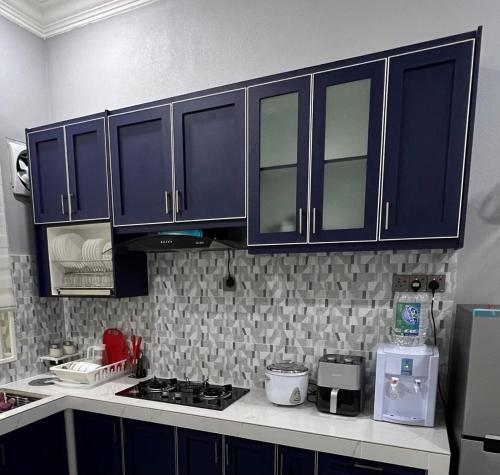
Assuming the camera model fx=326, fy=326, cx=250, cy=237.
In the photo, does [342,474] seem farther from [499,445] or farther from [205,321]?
[205,321]

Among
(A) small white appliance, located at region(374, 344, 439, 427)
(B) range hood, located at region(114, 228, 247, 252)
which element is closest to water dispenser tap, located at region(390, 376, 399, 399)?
(A) small white appliance, located at region(374, 344, 439, 427)

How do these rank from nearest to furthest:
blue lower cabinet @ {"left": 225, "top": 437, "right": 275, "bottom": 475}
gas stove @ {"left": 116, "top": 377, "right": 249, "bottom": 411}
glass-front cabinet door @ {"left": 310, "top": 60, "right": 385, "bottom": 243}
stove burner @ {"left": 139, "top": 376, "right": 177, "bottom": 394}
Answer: glass-front cabinet door @ {"left": 310, "top": 60, "right": 385, "bottom": 243} < blue lower cabinet @ {"left": 225, "top": 437, "right": 275, "bottom": 475} < gas stove @ {"left": 116, "top": 377, "right": 249, "bottom": 411} < stove burner @ {"left": 139, "top": 376, "right": 177, "bottom": 394}

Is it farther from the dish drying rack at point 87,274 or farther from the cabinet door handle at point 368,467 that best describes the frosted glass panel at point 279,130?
the cabinet door handle at point 368,467

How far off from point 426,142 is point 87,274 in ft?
6.86

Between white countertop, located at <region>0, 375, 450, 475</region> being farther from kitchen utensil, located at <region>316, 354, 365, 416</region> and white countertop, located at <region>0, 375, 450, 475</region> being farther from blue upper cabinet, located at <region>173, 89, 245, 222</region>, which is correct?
blue upper cabinet, located at <region>173, 89, 245, 222</region>

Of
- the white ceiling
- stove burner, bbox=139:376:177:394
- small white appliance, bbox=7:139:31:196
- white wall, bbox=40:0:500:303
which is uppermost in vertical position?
the white ceiling

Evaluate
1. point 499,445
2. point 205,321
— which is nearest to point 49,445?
point 205,321

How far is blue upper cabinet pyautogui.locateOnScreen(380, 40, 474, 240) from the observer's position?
125 cm

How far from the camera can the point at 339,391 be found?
1539mm

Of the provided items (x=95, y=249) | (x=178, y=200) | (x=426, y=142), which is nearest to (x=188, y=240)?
(x=178, y=200)

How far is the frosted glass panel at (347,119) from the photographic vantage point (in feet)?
4.59

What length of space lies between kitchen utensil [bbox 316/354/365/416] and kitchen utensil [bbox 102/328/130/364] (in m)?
1.37

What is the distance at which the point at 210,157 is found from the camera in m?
1.68

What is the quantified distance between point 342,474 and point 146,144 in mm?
1850
